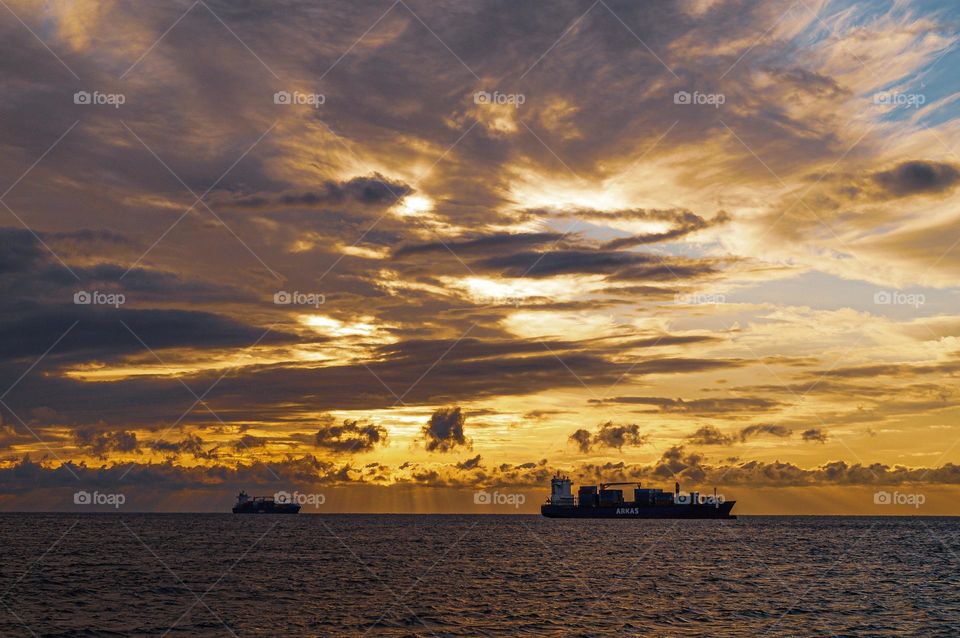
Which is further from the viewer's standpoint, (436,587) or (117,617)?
(436,587)

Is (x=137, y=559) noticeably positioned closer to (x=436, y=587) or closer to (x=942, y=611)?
(x=436, y=587)

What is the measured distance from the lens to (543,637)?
52.3 metres

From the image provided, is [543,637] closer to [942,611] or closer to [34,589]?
[942,611]

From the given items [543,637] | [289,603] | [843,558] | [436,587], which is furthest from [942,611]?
[843,558]

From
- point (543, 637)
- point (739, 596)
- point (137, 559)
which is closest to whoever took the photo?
point (543, 637)

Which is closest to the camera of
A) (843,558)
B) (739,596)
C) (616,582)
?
(739,596)

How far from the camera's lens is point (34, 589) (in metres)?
75.4

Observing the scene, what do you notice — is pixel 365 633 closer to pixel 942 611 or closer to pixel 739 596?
pixel 739 596

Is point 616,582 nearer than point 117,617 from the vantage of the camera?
No

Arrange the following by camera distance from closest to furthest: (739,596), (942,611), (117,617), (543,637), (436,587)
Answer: (543,637) < (117,617) < (942,611) < (739,596) < (436,587)

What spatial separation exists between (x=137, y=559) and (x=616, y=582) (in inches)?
2591

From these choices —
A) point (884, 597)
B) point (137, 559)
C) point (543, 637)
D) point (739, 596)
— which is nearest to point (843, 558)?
point (884, 597)

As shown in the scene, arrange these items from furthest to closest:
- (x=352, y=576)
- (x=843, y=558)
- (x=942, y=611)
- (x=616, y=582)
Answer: (x=843, y=558) → (x=352, y=576) → (x=616, y=582) → (x=942, y=611)

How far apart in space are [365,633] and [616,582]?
3806 centimetres
